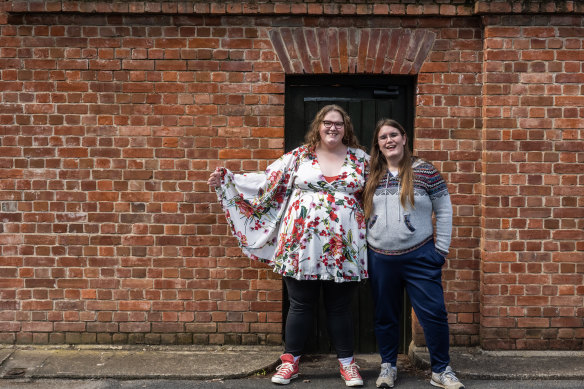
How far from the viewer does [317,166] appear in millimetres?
4180

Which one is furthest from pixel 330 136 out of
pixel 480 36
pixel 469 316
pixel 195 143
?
pixel 469 316

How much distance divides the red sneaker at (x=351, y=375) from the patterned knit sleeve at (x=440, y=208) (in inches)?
41.3

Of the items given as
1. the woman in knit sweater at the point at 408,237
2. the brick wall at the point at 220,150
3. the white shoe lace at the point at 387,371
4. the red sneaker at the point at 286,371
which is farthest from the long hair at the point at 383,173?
the red sneaker at the point at 286,371

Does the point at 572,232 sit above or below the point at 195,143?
below

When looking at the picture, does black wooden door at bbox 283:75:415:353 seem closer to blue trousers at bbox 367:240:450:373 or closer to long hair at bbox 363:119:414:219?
long hair at bbox 363:119:414:219

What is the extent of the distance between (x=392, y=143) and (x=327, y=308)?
1267mm

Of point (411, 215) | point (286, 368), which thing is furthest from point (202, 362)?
point (411, 215)

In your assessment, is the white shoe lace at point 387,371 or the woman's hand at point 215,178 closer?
the white shoe lace at point 387,371

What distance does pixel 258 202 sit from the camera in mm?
4391

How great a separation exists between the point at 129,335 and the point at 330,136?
235cm

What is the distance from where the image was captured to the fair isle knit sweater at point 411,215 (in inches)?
157

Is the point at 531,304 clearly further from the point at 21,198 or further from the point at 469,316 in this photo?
the point at 21,198

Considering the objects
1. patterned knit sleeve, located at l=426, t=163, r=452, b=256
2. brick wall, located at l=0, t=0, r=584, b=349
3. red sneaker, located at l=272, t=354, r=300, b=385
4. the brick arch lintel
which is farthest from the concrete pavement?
the brick arch lintel

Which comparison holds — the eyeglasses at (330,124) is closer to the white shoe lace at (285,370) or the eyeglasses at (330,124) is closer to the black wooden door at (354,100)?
the black wooden door at (354,100)
